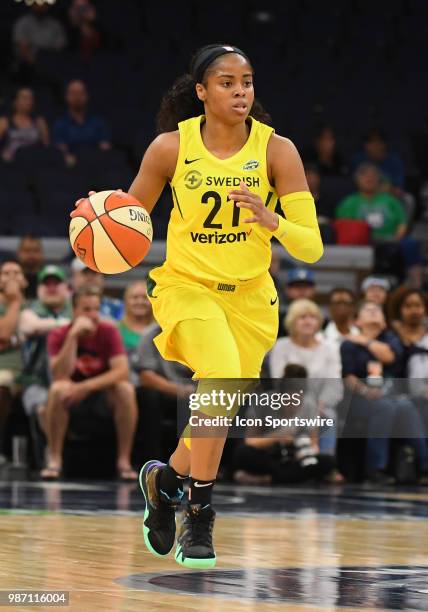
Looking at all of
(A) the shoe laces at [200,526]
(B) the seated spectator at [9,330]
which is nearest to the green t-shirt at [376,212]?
(B) the seated spectator at [9,330]

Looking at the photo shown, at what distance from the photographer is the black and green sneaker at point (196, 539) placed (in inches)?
192

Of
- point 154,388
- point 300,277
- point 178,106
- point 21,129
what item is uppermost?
point 21,129

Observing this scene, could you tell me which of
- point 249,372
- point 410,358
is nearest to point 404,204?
point 410,358

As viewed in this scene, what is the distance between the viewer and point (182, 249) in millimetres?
5141

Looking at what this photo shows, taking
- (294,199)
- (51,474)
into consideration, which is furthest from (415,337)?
(294,199)

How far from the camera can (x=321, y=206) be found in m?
14.8

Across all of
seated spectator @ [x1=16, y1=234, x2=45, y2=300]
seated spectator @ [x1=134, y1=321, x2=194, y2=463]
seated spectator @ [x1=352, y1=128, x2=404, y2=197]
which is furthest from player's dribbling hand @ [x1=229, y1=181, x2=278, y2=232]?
seated spectator @ [x1=352, y1=128, x2=404, y2=197]

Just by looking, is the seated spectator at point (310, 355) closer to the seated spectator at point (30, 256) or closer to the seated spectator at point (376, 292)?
the seated spectator at point (376, 292)

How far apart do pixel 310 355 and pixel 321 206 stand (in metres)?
4.35

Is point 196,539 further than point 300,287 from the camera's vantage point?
No

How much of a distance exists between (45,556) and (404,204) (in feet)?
35.4

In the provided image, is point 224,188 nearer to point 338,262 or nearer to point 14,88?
point 338,262

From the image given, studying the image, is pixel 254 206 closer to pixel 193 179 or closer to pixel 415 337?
pixel 193 179

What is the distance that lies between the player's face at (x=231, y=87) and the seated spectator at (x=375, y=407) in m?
5.91
